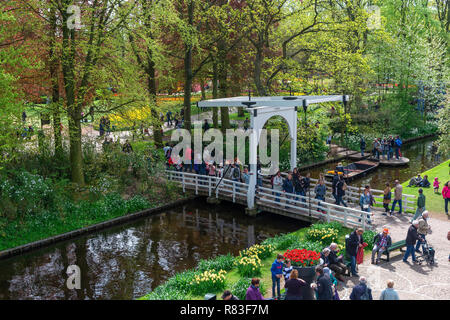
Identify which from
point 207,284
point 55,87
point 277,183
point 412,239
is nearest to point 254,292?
point 207,284

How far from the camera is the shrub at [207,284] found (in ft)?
40.3

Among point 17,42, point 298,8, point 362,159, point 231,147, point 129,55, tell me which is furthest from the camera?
point 362,159

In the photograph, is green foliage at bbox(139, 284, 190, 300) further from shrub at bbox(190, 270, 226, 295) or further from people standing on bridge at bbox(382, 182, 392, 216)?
people standing on bridge at bbox(382, 182, 392, 216)

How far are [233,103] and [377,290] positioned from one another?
33.6 feet

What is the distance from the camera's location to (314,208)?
63.7 ft

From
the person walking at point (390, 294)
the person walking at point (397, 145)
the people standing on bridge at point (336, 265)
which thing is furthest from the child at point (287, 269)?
the person walking at point (397, 145)

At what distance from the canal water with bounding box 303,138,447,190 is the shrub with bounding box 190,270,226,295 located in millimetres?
16682

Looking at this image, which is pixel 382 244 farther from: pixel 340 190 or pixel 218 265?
pixel 340 190

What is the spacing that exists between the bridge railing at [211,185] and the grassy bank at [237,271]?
471cm

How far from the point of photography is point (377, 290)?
12.1 metres

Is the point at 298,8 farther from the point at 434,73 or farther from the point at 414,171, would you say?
the point at 434,73

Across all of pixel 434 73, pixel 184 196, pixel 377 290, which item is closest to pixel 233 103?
pixel 184 196
